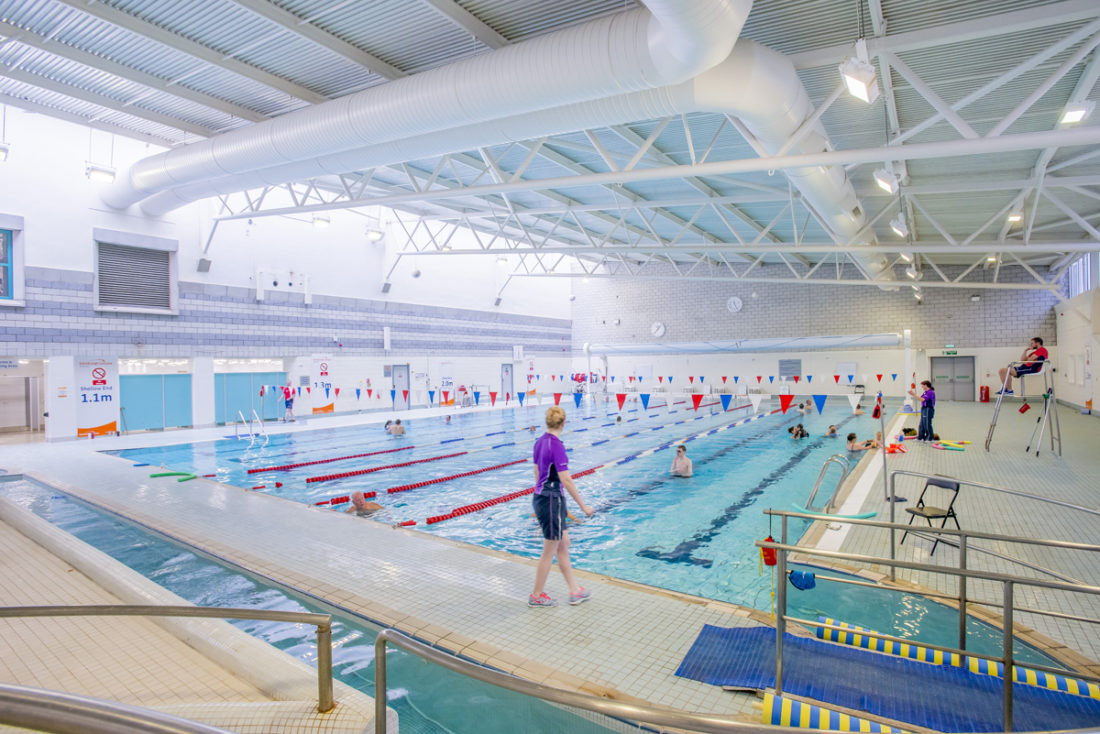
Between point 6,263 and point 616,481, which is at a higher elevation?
point 6,263

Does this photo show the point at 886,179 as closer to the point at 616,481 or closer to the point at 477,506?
the point at 616,481

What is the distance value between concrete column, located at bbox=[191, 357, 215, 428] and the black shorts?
15.8 metres

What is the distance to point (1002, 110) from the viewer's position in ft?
26.8

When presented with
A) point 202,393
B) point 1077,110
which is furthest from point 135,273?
point 1077,110

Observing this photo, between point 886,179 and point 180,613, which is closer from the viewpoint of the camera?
point 180,613

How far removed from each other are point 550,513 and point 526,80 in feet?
14.9

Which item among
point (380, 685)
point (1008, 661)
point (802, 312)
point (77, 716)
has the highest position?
point (802, 312)

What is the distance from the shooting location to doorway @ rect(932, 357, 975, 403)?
2297 cm

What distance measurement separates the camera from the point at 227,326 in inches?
667

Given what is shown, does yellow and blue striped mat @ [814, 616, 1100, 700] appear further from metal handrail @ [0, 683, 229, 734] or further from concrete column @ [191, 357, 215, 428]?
concrete column @ [191, 357, 215, 428]

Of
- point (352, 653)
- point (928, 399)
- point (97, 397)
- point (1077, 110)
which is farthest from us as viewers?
point (97, 397)

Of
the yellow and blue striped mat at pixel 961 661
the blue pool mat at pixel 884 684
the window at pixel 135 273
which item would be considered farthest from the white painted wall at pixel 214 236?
the yellow and blue striped mat at pixel 961 661

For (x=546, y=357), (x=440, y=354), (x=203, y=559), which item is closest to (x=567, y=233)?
(x=440, y=354)

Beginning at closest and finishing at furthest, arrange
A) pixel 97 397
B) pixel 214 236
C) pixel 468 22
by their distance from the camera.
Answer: pixel 468 22 < pixel 97 397 < pixel 214 236
